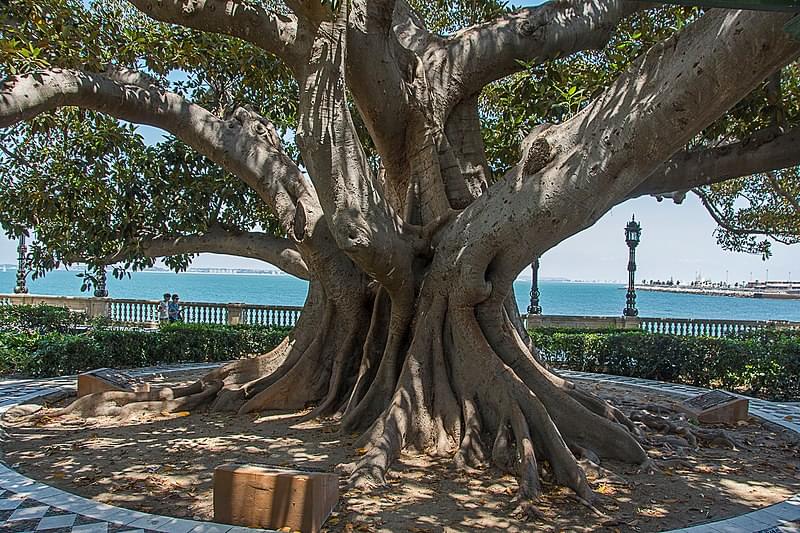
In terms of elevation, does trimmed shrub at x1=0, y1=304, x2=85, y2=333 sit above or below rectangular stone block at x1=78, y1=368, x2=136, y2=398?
above

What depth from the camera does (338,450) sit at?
6.19 m

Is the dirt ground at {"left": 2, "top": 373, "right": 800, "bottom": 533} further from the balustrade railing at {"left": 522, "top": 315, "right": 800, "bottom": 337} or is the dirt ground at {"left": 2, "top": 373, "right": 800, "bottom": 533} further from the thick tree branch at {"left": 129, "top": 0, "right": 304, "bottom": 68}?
the balustrade railing at {"left": 522, "top": 315, "right": 800, "bottom": 337}

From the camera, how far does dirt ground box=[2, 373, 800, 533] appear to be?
179 inches

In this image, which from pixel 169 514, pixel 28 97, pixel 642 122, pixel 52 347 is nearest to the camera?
pixel 169 514

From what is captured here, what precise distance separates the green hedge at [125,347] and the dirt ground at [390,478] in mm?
4250

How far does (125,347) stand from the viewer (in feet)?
40.4

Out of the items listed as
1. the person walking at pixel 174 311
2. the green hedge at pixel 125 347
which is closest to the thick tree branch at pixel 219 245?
the green hedge at pixel 125 347

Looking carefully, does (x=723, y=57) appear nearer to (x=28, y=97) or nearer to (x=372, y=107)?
(x=372, y=107)

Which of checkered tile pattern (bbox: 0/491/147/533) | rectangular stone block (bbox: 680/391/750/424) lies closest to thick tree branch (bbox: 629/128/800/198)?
rectangular stone block (bbox: 680/391/750/424)

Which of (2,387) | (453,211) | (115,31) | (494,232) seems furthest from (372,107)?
(2,387)

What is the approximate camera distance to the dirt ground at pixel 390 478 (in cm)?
455

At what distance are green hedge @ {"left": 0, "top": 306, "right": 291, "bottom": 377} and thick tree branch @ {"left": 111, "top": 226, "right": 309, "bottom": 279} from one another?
1713 mm

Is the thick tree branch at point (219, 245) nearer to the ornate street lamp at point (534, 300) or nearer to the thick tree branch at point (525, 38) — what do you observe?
the thick tree branch at point (525, 38)

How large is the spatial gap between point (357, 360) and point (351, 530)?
12.9ft
